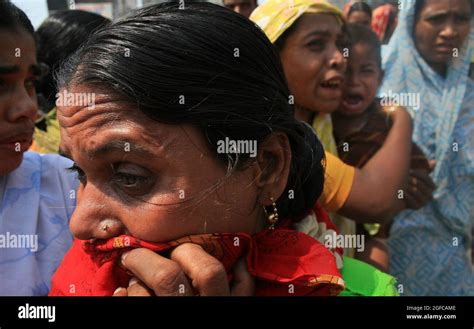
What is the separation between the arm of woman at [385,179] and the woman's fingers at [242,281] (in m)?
0.76

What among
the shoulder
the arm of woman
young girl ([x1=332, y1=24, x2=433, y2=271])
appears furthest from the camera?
young girl ([x1=332, y1=24, x2=433, y2=271])

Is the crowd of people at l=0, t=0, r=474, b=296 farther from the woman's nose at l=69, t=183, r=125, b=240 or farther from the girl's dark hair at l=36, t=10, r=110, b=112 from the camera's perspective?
the girl's dark hair at l=36, t=10, r=110, b=112

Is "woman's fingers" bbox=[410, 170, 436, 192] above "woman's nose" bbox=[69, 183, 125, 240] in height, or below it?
below

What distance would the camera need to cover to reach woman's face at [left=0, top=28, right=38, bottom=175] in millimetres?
1629

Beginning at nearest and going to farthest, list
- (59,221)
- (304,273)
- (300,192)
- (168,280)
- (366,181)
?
(168,280), (304,273), (300,192), (59,221), (366,181)

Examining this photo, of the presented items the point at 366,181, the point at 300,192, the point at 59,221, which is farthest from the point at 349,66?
the point at 59,221

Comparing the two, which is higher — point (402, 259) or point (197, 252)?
point (197, 252)

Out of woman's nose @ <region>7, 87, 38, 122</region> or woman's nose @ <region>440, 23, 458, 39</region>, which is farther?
woman's nose @ <region>440, 23, 458, 39</region>

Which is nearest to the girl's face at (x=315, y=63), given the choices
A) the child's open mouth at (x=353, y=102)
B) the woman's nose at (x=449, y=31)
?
the child's open mouth at (x=353, y=102)

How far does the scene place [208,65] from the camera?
1.15m

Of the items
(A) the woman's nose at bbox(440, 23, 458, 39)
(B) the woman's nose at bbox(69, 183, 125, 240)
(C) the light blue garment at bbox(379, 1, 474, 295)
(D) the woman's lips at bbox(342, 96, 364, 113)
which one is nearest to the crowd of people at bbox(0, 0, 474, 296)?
(B) the woman's nose at bbox(69, 183, 125, 240)

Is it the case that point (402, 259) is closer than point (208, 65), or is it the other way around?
point (208, 65)
